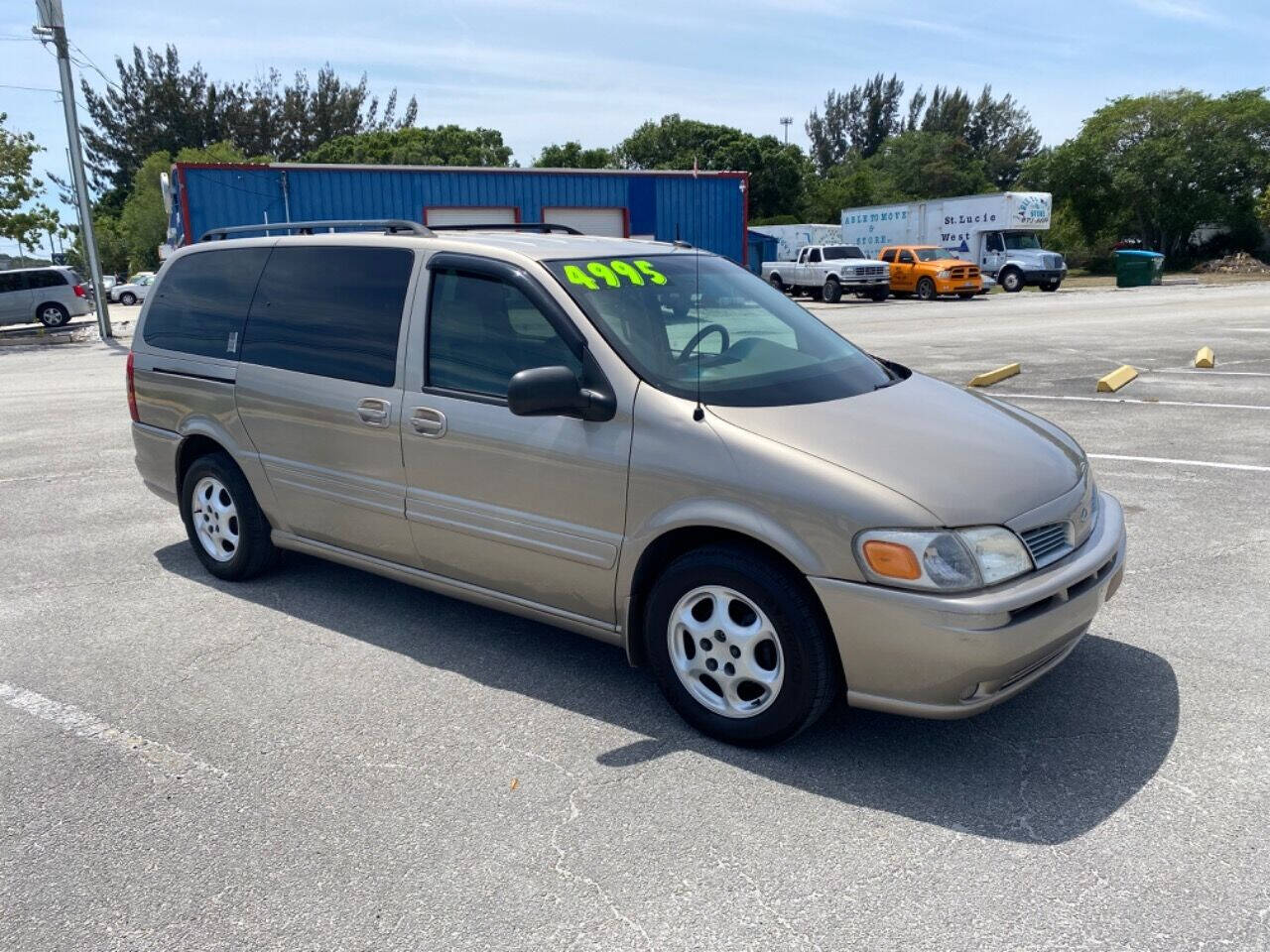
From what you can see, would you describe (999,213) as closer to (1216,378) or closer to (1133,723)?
(1216,378)

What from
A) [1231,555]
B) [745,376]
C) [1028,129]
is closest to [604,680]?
[745,376]

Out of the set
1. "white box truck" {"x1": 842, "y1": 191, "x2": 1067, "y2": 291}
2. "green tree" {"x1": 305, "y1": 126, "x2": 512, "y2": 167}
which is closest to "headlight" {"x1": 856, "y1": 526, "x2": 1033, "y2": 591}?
"white box truck" {"x1": 842, "y1": 191, "x2": 1067, "y2": 291}

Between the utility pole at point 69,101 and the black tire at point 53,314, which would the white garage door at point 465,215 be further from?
the black tire at point 53,314

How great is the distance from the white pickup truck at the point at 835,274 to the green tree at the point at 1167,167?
24328mm

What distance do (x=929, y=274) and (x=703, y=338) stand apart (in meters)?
31.6

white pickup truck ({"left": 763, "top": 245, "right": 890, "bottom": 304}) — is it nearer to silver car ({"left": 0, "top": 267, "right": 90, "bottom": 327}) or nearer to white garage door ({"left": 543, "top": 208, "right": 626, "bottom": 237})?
white garage door ({"left": 543, "top": 208, "right": 626, "bottom": 237})

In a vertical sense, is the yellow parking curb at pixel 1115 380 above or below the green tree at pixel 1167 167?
below

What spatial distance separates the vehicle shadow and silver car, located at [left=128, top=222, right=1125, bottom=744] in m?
0.21

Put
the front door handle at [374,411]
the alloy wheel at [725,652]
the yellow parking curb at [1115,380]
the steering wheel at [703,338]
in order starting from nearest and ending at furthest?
the alloy wheel at [725,652] < the steering wheel at [703,338] < the front door handle at [374,411] < the yellow parking curb at [1115,380]

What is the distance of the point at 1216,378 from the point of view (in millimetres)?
12312

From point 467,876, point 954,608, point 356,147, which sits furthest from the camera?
point 356,147

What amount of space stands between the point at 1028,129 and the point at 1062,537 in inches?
4391

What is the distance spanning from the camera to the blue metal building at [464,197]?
74.7 feet

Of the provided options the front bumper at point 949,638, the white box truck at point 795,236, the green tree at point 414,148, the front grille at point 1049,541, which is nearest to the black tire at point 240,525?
the front bumper at point 949,638
